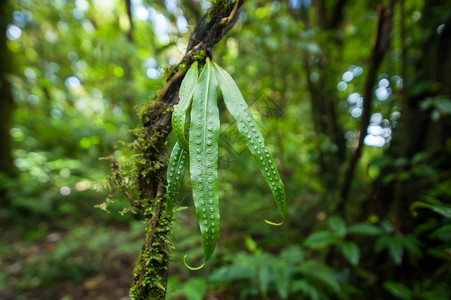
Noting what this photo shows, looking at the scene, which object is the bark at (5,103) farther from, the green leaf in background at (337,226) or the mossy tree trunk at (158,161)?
the green leaf in background at (337,226)

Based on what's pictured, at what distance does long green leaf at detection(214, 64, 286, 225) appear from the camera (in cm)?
59

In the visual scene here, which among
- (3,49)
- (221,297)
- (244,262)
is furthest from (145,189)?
(3,49)

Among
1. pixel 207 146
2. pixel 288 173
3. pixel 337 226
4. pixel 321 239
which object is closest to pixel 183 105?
pixel 207 146

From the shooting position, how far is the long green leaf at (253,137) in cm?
59

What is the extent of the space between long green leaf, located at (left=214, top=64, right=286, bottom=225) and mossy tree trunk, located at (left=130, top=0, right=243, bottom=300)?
0.12 meters

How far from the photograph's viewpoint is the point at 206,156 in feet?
1.94

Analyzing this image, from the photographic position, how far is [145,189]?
724 mm

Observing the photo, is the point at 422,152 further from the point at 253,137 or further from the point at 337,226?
the point at 253,137

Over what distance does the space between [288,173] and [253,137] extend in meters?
3.50

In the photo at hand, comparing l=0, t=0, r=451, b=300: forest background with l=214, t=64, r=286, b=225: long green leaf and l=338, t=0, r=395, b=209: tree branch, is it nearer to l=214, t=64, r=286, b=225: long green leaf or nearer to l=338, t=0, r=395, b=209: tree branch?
l=338, t=0, r=395, b=209: tree branch

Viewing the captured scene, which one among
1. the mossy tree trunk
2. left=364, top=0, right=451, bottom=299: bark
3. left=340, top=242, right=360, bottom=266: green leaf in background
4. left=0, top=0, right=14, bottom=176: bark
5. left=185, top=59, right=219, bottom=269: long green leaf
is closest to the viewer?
left=185, top=59, right=219, bottom=269: long green leaf

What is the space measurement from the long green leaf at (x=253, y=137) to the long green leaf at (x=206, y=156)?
4 centimetres

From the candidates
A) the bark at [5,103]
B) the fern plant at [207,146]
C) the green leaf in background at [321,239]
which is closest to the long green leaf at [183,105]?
the fern plant at [207,146]

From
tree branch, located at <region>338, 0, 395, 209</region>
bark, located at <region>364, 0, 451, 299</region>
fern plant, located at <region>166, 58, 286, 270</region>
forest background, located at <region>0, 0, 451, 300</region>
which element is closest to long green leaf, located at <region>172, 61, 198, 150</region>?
fern plant, located at <region>166, 58, 286, 270</region>
